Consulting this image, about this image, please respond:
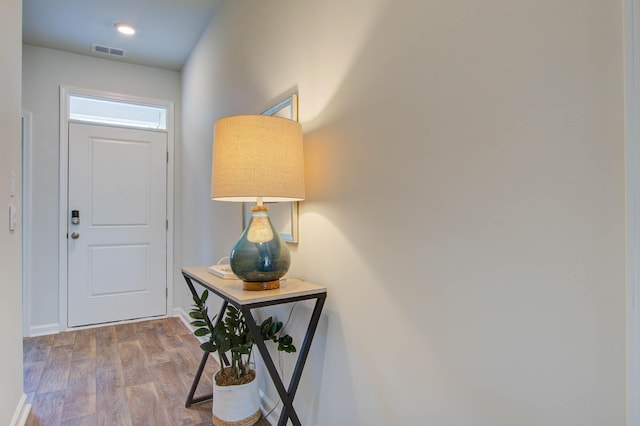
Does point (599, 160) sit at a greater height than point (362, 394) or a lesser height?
greater

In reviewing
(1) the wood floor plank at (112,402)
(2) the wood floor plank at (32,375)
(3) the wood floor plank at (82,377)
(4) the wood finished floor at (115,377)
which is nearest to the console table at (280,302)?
(4) the wood finished floor at (115,377)

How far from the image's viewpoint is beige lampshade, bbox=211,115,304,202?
4.58ft

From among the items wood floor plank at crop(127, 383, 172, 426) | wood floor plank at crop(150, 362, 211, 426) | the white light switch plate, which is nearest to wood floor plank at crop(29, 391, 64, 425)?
wood floor plank at crop(127, 383, 172, 426)

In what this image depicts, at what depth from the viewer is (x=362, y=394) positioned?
4.16 ft

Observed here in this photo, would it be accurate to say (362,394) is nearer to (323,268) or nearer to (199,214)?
(323,268)

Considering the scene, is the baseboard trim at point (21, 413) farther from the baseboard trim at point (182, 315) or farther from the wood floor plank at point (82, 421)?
the baseboard trim at point (182, 315)

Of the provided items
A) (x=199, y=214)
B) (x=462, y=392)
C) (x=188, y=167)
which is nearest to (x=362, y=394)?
(x=462, y=392)

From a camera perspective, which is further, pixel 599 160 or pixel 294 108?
pixel 294 108

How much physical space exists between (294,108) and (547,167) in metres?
1.19

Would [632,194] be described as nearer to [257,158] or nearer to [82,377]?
[257,158]

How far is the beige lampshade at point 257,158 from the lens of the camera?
1397 mm

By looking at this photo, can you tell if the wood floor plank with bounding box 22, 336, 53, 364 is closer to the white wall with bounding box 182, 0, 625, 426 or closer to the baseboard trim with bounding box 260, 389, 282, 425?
the baseboard trim with bounding box 260, 389, 282, 425

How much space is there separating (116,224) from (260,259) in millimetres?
2904

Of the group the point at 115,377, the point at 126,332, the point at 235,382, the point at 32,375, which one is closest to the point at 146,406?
the point at 115,377
